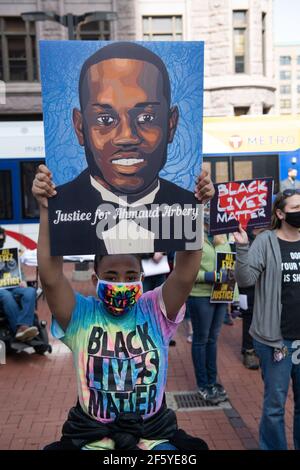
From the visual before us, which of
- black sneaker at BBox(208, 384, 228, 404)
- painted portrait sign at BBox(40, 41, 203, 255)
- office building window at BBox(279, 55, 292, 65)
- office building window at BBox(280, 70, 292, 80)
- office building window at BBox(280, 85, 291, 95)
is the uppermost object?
office building window at BBox(279, 55, 292, 65)

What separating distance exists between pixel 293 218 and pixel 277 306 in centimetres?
61

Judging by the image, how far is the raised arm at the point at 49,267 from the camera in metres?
1.88

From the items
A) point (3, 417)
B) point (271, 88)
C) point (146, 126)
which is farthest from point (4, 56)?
point (146, 126)

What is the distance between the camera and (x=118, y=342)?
2049mm

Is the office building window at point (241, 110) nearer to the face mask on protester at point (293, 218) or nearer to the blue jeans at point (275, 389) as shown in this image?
the face mask on protester at point (293, 218)

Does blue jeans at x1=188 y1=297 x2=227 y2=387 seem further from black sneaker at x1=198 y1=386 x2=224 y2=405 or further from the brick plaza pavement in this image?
the brick plaza pavement

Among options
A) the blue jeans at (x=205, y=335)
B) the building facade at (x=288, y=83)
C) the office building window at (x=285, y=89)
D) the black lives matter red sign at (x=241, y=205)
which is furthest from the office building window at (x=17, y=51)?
the office building window at (x=285, y=89)

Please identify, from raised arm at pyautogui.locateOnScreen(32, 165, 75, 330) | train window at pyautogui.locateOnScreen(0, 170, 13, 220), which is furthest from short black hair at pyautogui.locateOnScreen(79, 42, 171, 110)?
train window at pyautogui.locateOnScreen(0, 170, 13, 220)

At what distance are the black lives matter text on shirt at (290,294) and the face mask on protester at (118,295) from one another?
148cm

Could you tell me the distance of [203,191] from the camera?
1957mm

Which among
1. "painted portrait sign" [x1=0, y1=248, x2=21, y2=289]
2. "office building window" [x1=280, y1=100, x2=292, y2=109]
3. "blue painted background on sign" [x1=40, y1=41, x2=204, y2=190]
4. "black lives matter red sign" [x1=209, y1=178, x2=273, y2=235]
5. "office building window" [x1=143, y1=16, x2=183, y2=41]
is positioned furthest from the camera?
"office building window" [x1=280, y1=100, x2=292, y2=109]

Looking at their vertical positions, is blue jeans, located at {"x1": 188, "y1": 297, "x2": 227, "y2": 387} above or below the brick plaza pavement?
above

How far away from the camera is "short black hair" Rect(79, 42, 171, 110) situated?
184 cm

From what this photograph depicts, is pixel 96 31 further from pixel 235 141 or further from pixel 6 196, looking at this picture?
pixel 235 141
